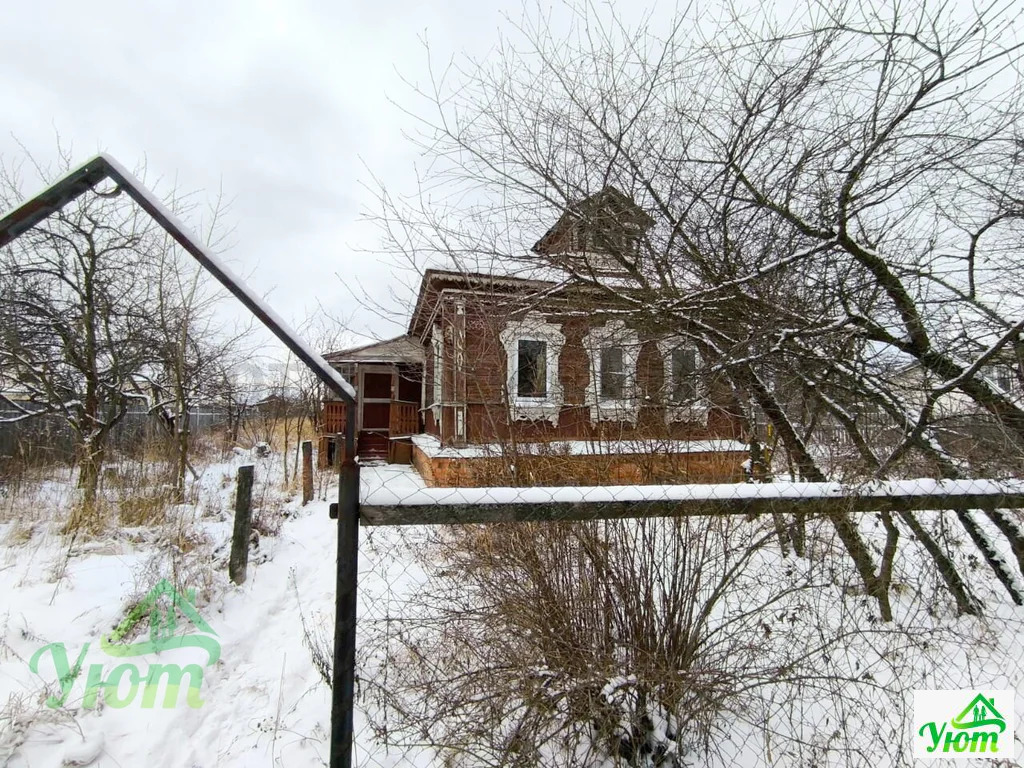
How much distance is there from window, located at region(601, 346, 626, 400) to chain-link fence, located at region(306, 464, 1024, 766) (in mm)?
1269

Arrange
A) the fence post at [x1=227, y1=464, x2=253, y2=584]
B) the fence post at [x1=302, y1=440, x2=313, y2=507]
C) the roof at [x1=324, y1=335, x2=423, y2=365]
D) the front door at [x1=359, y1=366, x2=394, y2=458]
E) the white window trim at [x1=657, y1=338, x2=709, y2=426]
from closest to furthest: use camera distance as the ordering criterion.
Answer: the white window trim at [x1=657, y1=338, x2=709, y2=426] < the fence post at [x1=227, y1=464, x2=253, y2=584] < the fence post at [x1=302, y1=440, x2=313, y2=507] < the roof at [x1=324, y1=335, x2=423, y2=365] < the front door at [x1=359, y1=366, x2=394, y2=458]

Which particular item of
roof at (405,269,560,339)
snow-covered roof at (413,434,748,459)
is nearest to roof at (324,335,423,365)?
roof at (405,269,560,339)

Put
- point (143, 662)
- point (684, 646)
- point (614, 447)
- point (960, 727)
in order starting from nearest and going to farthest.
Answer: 1. point (960, 727)
2. point (684, 646)
3. point (614, 447)
4. point (143, 662)

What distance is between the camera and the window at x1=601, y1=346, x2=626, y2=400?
3.09 meters

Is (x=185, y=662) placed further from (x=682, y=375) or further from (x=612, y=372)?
(x=682, y=375)

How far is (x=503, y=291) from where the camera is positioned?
3383 mm

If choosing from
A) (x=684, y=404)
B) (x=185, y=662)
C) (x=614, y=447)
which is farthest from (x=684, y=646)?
(x=185, y=662)

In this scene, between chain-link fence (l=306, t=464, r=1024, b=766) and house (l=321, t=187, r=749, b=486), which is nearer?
chain-link fence (l=306, t=464, r=1024, b=766)

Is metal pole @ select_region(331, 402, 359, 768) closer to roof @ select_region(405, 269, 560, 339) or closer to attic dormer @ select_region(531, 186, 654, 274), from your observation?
roof @ select_region(405, 269, 560, 339)

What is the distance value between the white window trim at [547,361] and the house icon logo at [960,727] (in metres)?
2.04

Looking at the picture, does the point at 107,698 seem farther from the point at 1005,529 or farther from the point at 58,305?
the point at 58,305

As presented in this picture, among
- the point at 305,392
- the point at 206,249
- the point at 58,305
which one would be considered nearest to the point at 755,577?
the point at 206,249

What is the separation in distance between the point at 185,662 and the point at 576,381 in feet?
10.4

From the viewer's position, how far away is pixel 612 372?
329cm
